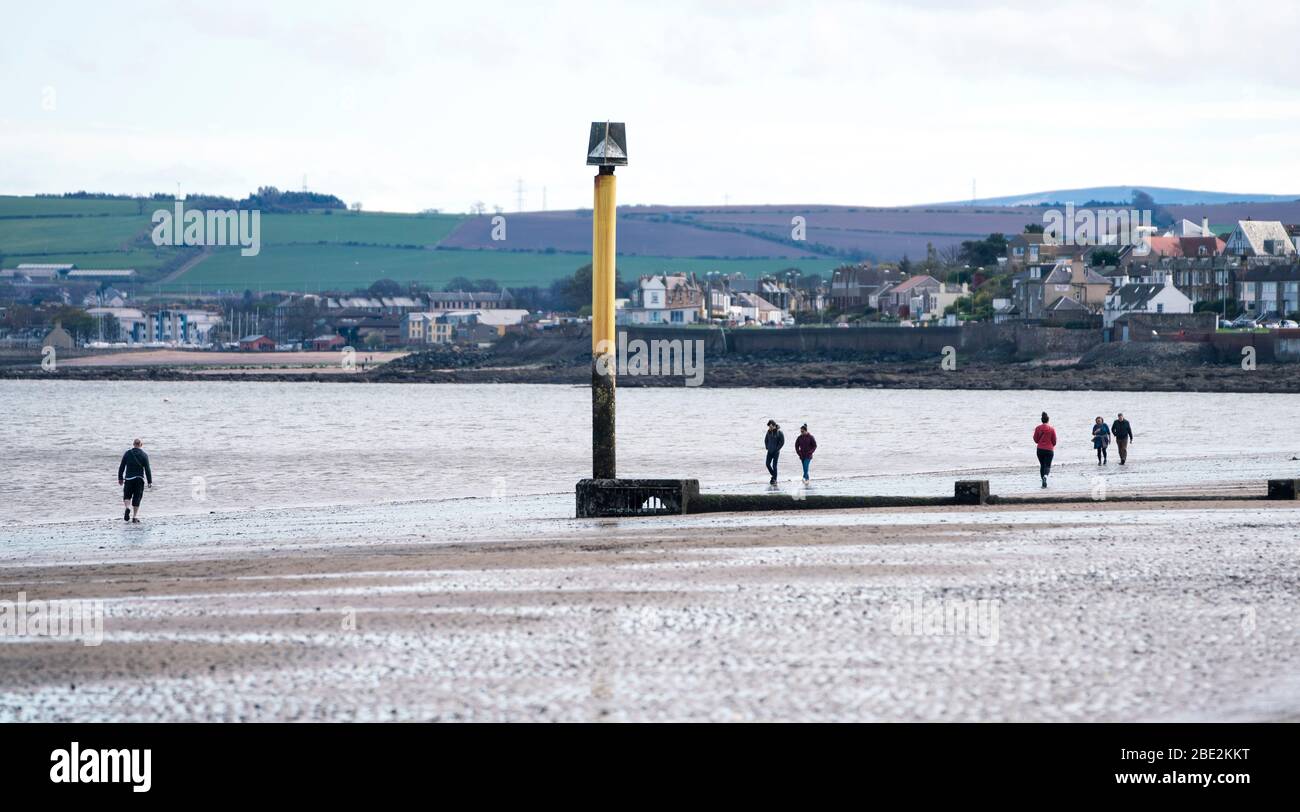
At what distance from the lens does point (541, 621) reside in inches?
494

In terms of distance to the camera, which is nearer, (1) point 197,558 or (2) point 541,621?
(2) point 541,621

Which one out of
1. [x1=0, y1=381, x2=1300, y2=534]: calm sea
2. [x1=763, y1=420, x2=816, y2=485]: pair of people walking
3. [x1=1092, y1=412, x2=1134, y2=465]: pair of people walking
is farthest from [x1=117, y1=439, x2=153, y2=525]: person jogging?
[x1=1092, y1=412, x2=1134, y2=465]: pair of people walking

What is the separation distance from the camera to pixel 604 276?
22.2m

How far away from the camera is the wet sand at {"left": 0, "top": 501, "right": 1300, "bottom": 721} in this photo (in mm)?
9812

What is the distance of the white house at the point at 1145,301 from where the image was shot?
114562mm

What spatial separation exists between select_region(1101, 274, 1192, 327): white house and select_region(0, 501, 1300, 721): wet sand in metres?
99.5

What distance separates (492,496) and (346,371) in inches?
4940

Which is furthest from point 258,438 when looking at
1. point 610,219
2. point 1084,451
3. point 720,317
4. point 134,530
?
point 720,317

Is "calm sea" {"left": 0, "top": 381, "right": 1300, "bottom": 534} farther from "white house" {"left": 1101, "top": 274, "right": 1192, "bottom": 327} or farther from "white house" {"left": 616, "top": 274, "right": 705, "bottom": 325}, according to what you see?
"white house" {"left": 616, "top": 274, "right": 705, "bottom": 325}

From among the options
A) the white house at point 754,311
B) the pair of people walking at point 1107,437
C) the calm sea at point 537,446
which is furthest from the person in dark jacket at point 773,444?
the white house at point 754,311

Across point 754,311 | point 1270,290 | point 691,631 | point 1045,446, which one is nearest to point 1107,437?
point 1045,446

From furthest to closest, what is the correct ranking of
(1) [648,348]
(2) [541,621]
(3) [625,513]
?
(1) [648,348] → (3) [625,513] → (2) [541,621]

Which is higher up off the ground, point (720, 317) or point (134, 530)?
point (720, 317)
